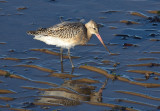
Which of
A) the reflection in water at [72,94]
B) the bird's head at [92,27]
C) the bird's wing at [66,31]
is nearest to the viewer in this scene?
the reflection in water at [72,94]

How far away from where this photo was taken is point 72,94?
855 cm

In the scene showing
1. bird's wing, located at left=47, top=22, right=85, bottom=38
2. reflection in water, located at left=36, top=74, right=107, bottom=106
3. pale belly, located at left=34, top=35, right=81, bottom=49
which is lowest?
reflection in water, located at left=36, top=74, right=107, bottom=106

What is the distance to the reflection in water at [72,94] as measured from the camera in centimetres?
822

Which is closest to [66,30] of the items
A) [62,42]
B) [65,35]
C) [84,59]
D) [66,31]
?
[66,31]

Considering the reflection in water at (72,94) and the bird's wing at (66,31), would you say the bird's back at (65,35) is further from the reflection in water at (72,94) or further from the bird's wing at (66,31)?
the reflection in water at (72,94)

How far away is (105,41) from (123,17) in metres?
1.70

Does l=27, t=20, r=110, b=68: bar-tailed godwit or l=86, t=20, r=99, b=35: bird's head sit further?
l=86, t=20, r=99, b=35: bird's head

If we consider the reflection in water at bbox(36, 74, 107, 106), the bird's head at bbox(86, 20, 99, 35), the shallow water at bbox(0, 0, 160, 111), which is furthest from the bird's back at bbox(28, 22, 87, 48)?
the reflection in water at bbox(36, 74, 107, 106)

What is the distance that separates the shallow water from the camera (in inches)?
324

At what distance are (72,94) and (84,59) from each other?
5.77 ft

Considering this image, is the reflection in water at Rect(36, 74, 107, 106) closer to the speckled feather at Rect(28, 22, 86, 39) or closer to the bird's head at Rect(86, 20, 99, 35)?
the speckled feather at Rect(28, 22, 86, 39)

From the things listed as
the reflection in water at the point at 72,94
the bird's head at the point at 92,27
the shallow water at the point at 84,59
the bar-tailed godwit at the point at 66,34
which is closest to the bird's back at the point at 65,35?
the bar-tailed godwit at the point at 66,34

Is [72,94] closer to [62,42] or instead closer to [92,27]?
[62,42]

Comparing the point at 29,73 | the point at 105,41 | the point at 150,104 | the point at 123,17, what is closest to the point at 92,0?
the point at 123,17
